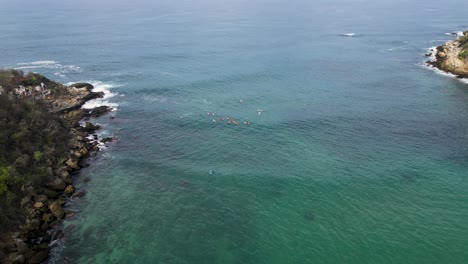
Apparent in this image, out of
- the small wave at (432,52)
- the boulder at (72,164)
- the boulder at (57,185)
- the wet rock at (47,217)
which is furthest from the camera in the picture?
the small wave at (432,52)

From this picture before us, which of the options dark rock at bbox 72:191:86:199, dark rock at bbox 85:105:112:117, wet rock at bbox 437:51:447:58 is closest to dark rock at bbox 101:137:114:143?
dark rock at bbox 85:105:112:117

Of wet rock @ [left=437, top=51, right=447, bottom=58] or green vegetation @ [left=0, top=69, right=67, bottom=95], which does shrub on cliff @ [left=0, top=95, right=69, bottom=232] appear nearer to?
green vegetation @ [left=0, top=69, right=67, bottom=95]

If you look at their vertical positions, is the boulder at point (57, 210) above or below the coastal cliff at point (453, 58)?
below

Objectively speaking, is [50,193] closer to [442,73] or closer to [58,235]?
[58,235]

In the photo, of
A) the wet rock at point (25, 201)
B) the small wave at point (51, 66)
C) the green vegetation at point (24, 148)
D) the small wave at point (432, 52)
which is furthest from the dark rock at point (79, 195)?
the small wave at point (432, 52)

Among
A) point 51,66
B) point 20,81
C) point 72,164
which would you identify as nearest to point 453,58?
point 72,164

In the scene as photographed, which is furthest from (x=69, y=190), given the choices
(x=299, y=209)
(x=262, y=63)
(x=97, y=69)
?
(x=262, y=63)

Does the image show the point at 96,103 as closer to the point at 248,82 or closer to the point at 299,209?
the point at 248,82

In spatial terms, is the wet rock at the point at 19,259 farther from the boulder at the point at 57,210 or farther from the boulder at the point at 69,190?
the boulder at the point at 69,190
